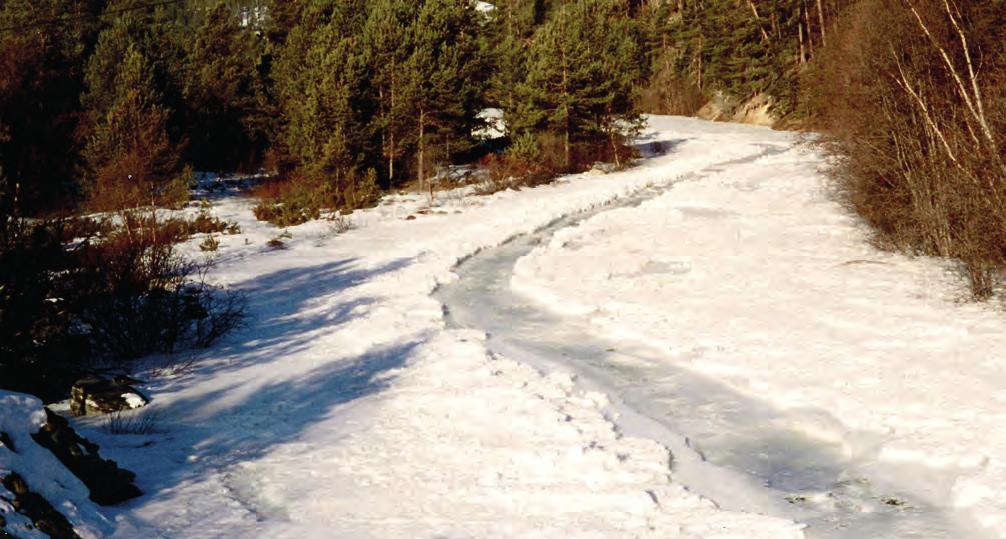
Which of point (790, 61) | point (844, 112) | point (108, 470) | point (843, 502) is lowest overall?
point (843, 502)

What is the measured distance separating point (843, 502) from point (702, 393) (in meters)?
2.51

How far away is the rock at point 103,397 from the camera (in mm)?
7379

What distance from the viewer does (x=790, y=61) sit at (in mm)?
46062

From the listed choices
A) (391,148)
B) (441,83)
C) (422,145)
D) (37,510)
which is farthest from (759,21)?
(37,510)

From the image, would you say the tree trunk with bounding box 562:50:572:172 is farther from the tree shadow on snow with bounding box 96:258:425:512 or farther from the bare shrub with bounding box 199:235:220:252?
the tree shadow on snow with bounding box 96:258:425:512

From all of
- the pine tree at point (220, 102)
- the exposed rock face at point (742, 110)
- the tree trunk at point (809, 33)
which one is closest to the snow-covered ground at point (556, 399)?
the pine tree at point (220, 102)

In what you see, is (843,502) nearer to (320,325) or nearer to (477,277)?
(320,325)

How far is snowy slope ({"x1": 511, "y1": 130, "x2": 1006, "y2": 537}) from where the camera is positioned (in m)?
6.50

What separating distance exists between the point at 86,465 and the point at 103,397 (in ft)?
7.99

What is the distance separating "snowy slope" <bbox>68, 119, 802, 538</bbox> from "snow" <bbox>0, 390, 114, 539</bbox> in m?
0.29

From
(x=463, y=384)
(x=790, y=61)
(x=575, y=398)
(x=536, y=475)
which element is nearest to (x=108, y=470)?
(x=536, y=475)

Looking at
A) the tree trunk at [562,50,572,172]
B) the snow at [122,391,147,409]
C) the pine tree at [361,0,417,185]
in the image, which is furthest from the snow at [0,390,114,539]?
the tree trunk at [562,50,572,172]

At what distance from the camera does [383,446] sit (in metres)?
6.77

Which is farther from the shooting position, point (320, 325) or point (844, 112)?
point (844, 112)
